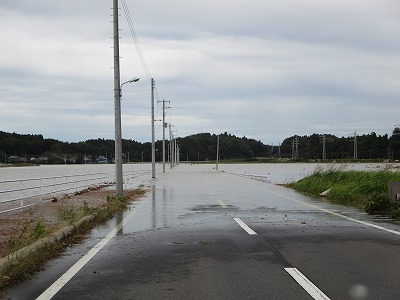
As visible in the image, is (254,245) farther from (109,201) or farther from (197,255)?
(109,201)

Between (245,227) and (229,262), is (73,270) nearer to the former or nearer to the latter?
(229,262)

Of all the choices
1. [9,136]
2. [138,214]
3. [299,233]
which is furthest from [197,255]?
[9,136]

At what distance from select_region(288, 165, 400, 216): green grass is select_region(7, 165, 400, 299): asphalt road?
2938mm

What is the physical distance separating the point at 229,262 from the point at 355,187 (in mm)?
15474

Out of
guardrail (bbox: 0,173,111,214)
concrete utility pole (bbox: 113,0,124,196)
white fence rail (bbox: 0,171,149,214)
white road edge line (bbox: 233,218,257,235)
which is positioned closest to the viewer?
white road edge line (bbox: 233,218,257,235)

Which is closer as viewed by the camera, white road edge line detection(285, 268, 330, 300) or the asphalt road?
white road edge line detection(285, 268, 330, 300)

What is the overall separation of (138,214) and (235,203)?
526 cm

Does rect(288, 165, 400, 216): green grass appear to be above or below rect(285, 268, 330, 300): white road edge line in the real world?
above

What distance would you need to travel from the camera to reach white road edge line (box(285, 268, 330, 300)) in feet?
19.9

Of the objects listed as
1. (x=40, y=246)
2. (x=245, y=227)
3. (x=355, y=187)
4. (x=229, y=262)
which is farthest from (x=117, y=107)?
(x=229, y=262)

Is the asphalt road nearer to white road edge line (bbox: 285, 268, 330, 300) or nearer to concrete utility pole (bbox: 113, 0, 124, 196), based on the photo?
white road edge line (bbox: 285, 268, 330, 300)

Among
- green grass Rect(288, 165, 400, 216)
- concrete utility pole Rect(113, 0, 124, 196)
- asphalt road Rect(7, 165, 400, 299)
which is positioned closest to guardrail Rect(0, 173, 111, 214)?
concrete utility pole Rect(113, 0, 124, 196)

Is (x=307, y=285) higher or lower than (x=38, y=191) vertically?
higher

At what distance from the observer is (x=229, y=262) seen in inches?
318
